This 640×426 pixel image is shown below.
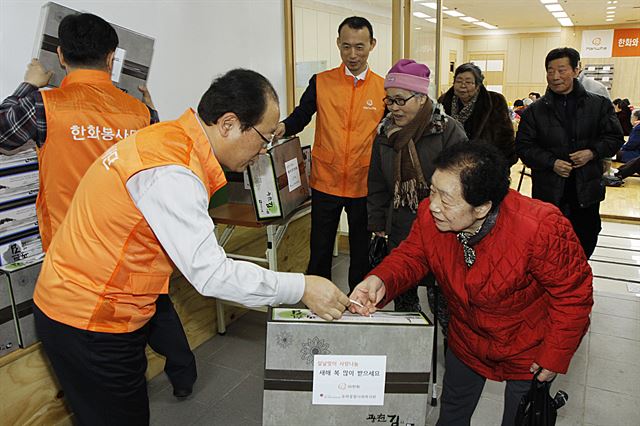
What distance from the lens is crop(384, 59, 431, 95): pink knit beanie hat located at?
2133mm

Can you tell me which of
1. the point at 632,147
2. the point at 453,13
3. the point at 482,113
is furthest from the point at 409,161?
the point at 453,13

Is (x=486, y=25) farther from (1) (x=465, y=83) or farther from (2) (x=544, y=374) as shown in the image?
(2) (x=544, y=374)

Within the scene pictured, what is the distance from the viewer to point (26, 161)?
6.44ft

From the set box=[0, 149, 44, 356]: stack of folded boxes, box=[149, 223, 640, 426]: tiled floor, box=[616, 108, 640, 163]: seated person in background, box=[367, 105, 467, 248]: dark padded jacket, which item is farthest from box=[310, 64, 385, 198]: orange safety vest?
box=[616, 108, 640, 163]: seated person in background

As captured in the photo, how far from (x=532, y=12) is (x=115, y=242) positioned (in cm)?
1193

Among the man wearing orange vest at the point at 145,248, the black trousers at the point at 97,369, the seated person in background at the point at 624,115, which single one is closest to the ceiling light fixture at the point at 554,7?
the seated person in background at the point at 624,115

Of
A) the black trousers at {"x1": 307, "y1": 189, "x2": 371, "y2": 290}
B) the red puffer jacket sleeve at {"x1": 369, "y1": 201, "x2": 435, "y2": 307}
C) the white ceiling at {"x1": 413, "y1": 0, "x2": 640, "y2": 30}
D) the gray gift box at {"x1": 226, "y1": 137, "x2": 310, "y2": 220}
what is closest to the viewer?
the red puffer jacket sleeve at {"x1": 369, "y1": 201, "x2": 435, "y2": 307}

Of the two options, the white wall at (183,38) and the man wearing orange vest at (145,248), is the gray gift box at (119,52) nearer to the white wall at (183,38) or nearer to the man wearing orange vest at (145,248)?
the white wall at (183,38)

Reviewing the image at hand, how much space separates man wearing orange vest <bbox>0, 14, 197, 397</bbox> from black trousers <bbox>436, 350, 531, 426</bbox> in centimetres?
137

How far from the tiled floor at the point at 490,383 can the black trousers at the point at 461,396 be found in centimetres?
58

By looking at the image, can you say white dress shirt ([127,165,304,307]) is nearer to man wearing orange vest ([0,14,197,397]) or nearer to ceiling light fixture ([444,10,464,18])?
man wearing orange vest ([0,14,197,397])

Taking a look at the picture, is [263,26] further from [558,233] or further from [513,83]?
[513,83]

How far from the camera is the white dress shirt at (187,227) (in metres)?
1.05

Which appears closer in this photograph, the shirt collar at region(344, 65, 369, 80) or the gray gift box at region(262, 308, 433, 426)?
the gray gift box at region(262, 308, 433, 426)
